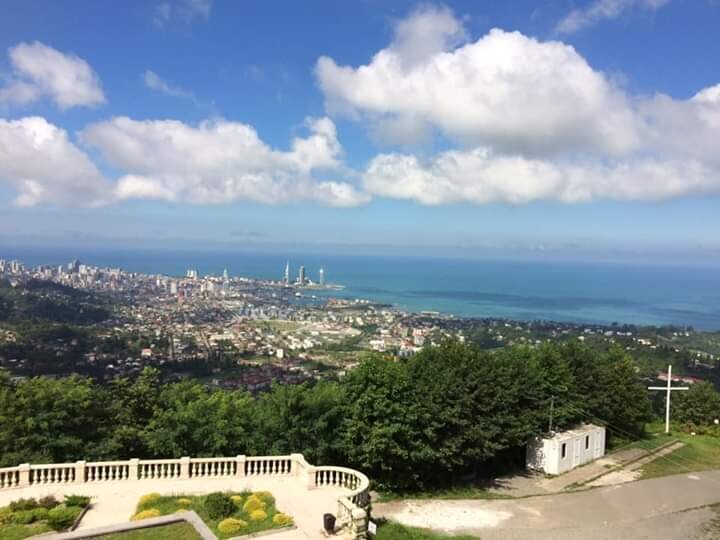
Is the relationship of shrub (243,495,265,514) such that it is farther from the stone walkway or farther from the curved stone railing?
Answer: the curved stone railing

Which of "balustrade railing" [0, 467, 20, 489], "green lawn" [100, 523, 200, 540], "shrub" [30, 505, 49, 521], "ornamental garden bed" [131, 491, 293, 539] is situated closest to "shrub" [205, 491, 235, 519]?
"ornamental garden bed" [131, 491, 293, 539]

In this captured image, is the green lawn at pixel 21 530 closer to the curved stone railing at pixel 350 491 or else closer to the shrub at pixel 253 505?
the shrub at pixel 253 505

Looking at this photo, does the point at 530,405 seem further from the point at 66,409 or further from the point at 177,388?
the point at 66,409

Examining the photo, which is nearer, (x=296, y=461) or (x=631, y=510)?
(x=296, y=461)

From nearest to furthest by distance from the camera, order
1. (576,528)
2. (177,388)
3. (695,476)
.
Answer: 1. (576,528)
2. (177,388)
3. (695,476)

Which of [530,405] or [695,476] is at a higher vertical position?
[530,405]

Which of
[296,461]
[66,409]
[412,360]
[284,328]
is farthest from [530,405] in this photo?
[284,328]

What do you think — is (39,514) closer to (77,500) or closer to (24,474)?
(77,500)
